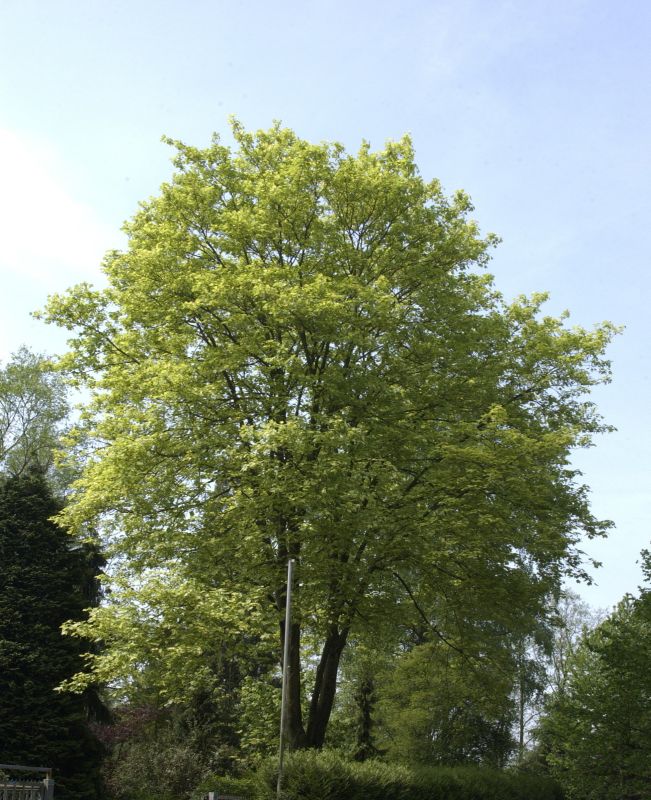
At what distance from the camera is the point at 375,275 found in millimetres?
18234

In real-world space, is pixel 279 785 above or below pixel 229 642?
below

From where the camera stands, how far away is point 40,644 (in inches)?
876

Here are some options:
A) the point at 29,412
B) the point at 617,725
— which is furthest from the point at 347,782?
the point at 29,412

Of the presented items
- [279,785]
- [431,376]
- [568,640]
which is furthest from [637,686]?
[568,640]

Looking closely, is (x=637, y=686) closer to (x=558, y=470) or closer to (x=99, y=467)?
(x=558, y=470)

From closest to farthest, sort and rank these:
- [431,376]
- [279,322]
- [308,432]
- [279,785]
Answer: [279,785], [308,432], [279,322], [431,376]

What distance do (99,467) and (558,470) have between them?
428 inches

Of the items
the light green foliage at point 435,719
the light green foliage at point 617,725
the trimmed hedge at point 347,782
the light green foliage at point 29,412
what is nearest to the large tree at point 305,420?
the trimmed hedge at point 347,782

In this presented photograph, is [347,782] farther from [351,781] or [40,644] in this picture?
[40,644]

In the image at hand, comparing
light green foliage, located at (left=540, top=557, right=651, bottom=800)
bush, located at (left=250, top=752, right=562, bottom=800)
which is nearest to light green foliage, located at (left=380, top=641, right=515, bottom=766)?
light green foliage, located at (left=540, top=557, right=651, bottom=800)

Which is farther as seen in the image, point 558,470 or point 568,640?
point 568,640

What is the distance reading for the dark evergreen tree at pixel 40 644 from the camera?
2114 centimetres

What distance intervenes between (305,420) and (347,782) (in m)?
6.81

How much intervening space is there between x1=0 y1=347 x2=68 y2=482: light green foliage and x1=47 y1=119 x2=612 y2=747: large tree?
56.2 ft
